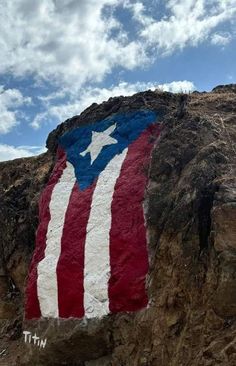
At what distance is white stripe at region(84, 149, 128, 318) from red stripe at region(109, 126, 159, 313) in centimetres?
11

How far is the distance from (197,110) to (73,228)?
3.02m

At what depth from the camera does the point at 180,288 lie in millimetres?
6645

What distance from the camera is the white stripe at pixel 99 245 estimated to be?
24.6 feet

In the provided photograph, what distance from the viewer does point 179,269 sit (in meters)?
6.77

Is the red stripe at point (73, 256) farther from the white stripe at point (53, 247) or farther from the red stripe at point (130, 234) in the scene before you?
the red stripe at point (130, 234)

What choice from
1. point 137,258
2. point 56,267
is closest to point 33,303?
point 56,267

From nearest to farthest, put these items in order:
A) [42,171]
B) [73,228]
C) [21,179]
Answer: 1. [73,228]
2. [42,171]
3. [21,179]

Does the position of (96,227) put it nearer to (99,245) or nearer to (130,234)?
(99,245)

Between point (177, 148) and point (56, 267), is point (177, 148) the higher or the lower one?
the higher one

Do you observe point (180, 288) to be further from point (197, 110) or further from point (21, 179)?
point (21, 179)

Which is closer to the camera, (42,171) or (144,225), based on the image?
(144,225)

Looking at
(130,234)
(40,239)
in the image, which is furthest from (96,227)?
(40,239)

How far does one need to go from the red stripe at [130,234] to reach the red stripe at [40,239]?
1564mm

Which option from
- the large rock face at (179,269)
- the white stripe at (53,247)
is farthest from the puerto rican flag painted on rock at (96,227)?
the large rock face at (179,269)
